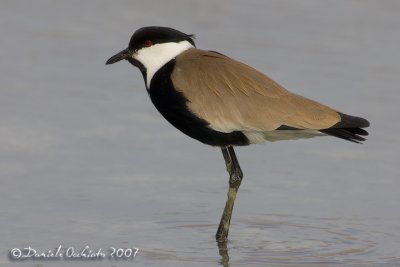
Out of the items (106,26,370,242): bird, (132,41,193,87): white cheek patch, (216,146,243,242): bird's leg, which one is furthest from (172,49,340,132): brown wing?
(216,146,243,242): bird's leg

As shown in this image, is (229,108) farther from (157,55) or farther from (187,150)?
(187,150)

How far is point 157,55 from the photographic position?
9.50 meters

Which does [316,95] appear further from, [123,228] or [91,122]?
[123,228]

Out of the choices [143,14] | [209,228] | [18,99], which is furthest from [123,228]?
[143,14]

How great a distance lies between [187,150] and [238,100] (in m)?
1.61

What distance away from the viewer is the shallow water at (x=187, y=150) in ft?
29.3

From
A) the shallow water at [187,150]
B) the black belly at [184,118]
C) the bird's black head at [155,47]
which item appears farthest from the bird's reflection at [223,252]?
the bird's black head at [155,47]

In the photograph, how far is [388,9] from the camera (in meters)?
14.2

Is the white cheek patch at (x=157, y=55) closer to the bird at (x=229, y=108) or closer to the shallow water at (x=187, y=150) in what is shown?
the bird at (x=229, y=108)

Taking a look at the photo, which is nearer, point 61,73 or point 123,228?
point 123,228

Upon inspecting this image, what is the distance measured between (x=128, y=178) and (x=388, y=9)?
5255mm

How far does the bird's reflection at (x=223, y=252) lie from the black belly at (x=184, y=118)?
739mm

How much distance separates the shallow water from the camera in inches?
351

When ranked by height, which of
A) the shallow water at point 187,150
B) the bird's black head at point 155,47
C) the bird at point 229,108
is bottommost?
the shallow water at point 187,150
